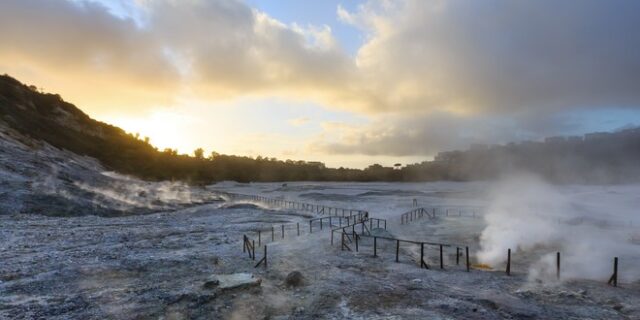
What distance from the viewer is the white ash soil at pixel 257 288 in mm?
14103

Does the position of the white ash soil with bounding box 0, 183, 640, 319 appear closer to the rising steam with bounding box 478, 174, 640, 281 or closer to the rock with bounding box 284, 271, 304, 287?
the rock with bounding box 284, 271, 304, 287

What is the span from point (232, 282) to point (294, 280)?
8.82ft

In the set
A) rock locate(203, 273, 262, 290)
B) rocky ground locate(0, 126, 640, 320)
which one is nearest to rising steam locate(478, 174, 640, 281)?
rocky ground locate(0, 126, 640, 320)

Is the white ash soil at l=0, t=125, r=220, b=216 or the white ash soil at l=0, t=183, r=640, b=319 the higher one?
the white ash soil at l=0, t=125, r=220, b=216

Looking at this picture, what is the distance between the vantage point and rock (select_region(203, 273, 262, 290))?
16.0m

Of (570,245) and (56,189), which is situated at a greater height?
(56,189)

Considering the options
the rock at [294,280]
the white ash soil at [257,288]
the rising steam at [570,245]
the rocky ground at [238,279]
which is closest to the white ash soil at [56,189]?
the rocky ground at [238,279]

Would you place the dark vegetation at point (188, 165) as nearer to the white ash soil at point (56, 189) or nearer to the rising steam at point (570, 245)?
the white ash soil at point (56, 189)

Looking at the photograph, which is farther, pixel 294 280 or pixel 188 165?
pixel 188 165

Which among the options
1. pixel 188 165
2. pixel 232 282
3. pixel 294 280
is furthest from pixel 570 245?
pixel 188 165

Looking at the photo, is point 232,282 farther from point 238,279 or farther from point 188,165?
point 188,165

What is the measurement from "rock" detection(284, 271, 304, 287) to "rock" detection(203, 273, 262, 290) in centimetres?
123

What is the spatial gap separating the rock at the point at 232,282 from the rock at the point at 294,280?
1.23 meters

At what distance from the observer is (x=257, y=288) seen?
16.3m
